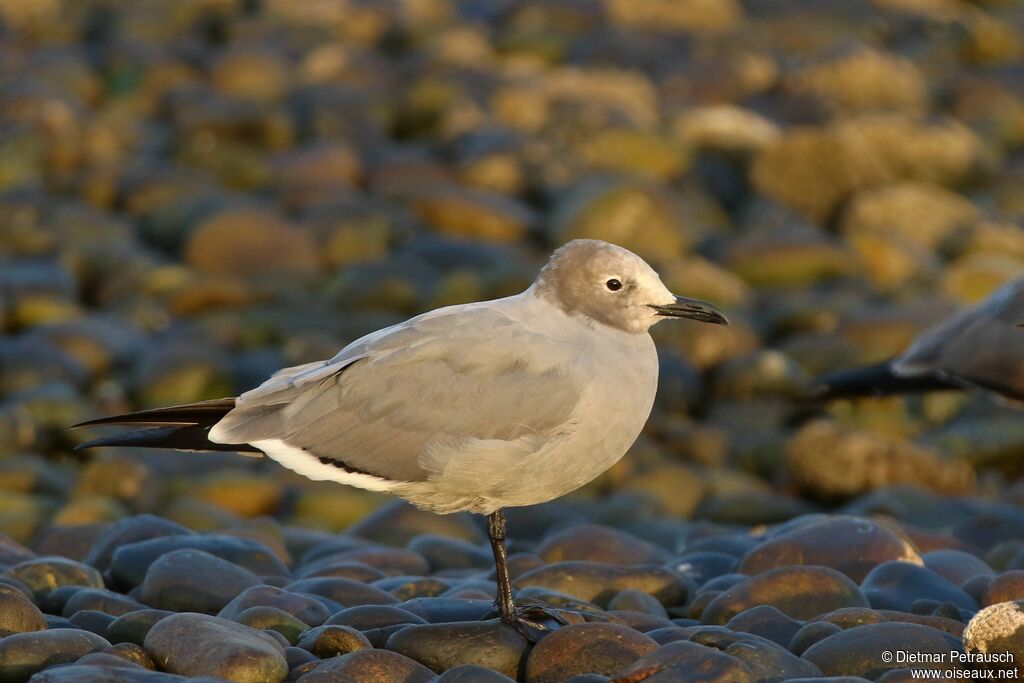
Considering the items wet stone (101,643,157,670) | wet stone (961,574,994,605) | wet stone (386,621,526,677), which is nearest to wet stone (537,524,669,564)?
wet stone (961,574,994,605)

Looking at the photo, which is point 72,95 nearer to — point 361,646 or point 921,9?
point 921,9

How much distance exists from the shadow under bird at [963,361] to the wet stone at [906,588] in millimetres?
1993

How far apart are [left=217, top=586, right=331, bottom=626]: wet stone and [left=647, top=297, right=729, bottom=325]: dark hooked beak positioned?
1464mm

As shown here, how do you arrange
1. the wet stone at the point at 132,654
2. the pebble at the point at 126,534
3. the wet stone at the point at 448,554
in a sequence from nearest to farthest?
the wet stone at the point at 132,654 → the pebble at the point at 126,534 → the wet stone at the point at 448,554

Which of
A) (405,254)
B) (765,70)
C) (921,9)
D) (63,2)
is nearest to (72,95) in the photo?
(63,2)

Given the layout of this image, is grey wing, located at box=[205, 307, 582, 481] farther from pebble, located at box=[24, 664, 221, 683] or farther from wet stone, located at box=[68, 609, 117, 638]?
pebble, located at box=[24, 664, 221, 683]

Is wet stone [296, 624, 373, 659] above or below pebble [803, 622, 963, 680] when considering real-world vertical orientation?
above

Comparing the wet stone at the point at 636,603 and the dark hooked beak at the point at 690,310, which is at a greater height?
the dark hooked beak at the point at 690,310

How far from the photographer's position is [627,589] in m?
5.19

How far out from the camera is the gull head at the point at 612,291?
16.1ft

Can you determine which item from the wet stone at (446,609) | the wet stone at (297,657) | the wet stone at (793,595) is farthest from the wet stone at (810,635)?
the wet stone at (297,657)

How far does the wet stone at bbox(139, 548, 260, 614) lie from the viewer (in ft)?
16.3

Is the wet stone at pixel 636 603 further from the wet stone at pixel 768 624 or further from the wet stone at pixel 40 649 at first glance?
the wet stone at pixel 40 649

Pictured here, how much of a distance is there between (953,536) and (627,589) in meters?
2.01
